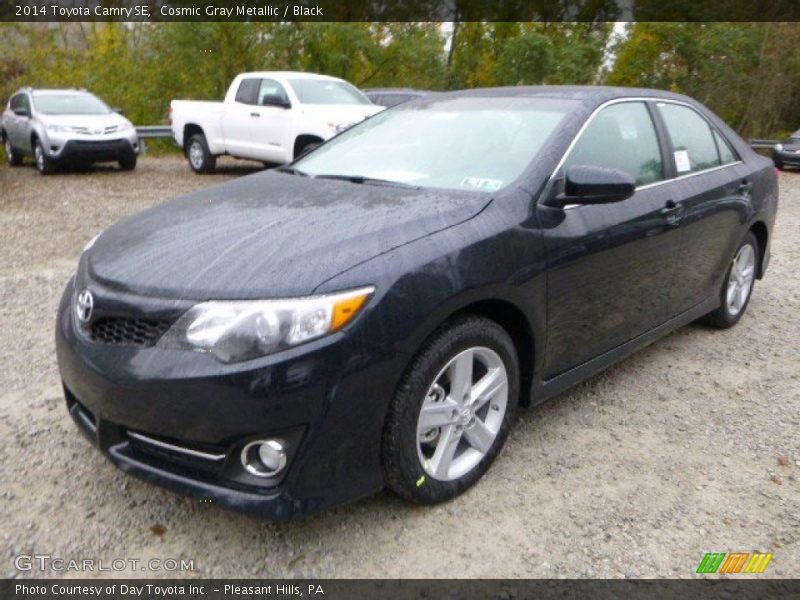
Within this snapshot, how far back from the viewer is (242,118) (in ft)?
38.7

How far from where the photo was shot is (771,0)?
20172mm

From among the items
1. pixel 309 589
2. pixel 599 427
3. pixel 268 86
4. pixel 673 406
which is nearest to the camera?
pixel 309 589

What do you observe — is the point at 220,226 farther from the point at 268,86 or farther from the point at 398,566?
the point at 268,86

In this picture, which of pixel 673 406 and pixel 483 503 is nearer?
pixel 483 503

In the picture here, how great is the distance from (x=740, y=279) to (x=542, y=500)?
9.05ft

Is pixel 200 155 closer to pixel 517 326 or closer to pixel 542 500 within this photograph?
pixel 517 326

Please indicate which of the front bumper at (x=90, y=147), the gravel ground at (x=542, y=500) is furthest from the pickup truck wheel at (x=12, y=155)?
the gravel ground at (x=542, y=500)

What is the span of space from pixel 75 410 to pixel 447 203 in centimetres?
164

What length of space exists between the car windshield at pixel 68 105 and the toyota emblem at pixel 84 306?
11439 millimetres

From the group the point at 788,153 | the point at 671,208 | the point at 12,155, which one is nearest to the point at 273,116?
the point at 12,155

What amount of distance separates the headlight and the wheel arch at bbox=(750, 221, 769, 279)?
11.6 ft

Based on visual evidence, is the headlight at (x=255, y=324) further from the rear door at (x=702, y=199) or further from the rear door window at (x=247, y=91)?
the rear door window at (x=247, y=91)

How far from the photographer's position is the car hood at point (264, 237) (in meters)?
2.24

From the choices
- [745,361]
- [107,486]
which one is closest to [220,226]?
[107,486]
